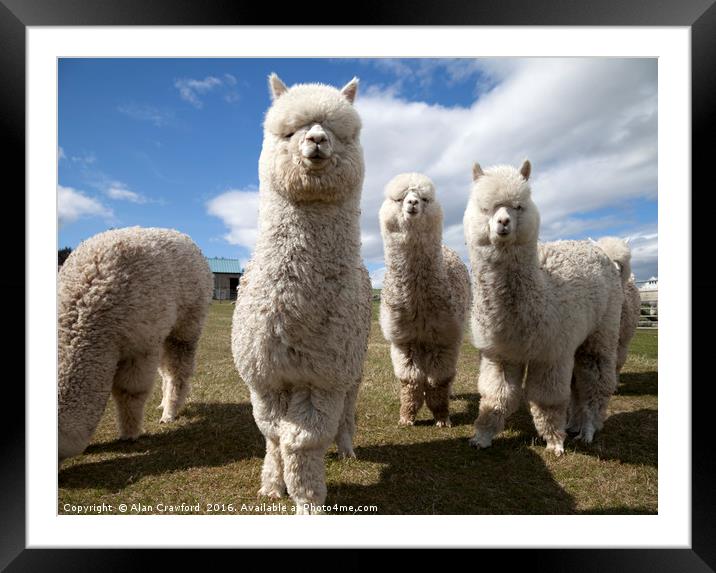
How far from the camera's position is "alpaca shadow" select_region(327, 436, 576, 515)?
2.97 meters

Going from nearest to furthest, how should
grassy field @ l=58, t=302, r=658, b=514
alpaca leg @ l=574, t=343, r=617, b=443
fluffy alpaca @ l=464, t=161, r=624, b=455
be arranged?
grassy field @ l=58, t=302, r=658, b=514 → fluffy alpaca @ l=464, t=161, r=624, b=455 → alpaca leg @ l=574, t=343, r=617, b=443

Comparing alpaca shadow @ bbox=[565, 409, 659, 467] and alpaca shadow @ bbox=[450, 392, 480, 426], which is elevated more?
alpaca shadow @ bbox=[565, 409, 659, 467]

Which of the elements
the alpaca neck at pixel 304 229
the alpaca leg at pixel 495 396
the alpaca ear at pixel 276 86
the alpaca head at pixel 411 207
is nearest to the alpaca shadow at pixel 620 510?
the alpaca leg at pixel 495 396

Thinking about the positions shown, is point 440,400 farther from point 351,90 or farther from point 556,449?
point 351,90

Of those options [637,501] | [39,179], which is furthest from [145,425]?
[637,501]

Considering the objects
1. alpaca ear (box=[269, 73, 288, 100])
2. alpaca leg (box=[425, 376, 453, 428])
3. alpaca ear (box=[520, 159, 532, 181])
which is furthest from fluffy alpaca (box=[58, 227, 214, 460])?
alpaca ear (box=[520, 159, 532, 181])

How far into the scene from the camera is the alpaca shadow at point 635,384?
5.54 meters

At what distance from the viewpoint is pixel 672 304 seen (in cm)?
264

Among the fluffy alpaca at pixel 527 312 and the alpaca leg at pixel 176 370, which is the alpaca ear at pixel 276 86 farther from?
the alpaca leg at pixel 176 370

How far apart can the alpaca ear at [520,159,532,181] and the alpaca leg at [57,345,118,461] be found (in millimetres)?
4014

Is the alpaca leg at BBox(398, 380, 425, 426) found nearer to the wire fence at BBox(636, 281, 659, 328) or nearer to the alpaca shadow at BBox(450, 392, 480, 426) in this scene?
the alpaca shadow at BBox(450, 392, 480, 426)

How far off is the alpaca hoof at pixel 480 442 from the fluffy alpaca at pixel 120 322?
332 centimetres

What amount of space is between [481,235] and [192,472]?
322 cm

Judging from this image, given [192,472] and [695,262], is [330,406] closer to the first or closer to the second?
[192,472]
